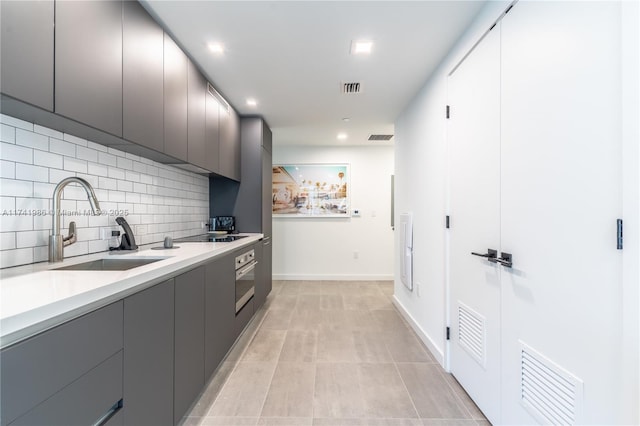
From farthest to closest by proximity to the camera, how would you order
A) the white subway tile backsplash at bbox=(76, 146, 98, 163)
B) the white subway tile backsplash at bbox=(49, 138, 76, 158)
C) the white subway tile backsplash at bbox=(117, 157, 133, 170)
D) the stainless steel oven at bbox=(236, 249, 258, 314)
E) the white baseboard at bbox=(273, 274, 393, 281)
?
the white baseboard at bbox=(273, 274, 393, 281) < the stainless steel oven at bbox=(236, 249, 258, 314) < the white subway tile backsplash at bbox=(117, 157, 133, 170) < the white subway tile backsplash at bbox=(76, 146, 98, 163) < the white subway tile backsplash at bbox=(49, 138, 76, 158)

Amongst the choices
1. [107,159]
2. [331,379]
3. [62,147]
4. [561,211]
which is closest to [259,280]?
[331,379]

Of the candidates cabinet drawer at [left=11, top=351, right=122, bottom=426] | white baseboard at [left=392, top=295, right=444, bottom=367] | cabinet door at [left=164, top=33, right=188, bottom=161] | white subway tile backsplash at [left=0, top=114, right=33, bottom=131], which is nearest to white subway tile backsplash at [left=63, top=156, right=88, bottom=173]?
white subway tile backsplash at [left=0, top=114, right=33, bottom=131]

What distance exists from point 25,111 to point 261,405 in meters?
1.89

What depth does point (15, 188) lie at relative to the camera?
3.93 ft

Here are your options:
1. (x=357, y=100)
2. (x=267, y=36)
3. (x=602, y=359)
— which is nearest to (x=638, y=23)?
(x=602, y=359)

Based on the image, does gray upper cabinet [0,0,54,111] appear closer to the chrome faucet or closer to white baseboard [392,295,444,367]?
the chrome faucet

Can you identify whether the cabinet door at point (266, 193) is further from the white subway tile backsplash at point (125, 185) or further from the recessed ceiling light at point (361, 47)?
the recessed ceiling light at point (361, 47)

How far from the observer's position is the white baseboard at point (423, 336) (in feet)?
6.95

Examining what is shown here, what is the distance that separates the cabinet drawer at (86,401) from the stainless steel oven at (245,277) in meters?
1.34

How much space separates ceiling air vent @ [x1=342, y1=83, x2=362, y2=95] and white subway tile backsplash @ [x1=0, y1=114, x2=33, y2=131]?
2190 millimetres

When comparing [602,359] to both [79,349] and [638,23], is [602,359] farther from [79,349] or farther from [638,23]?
[79,349]

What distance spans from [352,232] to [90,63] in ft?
13.7

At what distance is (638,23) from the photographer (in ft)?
2.52

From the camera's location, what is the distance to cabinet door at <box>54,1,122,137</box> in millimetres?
1063
